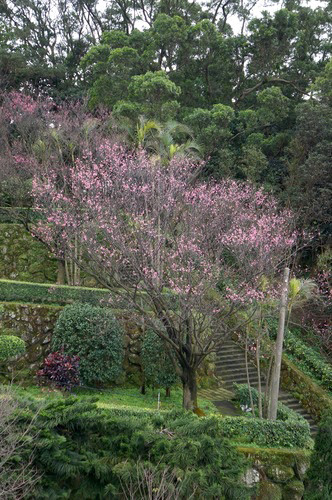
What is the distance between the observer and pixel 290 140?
68.9 feet

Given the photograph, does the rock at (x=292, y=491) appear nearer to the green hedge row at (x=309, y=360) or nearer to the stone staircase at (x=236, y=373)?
the stone staircase at (x=236, y=373)

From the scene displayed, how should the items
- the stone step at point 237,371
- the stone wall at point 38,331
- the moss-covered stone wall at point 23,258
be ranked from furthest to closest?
the moss-covered stone wall at point 23,258
the stone step at point 237,371
the stone wall at point 38,331

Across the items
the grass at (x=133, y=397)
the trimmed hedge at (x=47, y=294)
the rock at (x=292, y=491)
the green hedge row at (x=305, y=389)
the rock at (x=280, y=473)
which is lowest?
the rock at (x=292, y=491)

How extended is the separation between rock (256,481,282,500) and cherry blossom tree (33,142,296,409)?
209 cm

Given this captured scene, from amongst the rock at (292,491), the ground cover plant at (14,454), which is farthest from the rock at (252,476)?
the ground cover plant at (14,454)

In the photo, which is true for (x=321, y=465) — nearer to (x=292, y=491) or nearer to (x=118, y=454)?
(x=292, y=491)

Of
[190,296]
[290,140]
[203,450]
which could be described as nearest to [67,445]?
[203,450]

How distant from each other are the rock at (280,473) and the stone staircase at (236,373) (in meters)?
3.98

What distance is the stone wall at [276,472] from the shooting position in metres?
8.16

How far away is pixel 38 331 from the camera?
11.9 metres

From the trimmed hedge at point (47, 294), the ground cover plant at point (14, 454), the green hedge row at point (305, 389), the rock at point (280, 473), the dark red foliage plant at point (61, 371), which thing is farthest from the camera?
the green hedge row at point (305, 389)

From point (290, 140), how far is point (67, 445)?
1804 centimetres

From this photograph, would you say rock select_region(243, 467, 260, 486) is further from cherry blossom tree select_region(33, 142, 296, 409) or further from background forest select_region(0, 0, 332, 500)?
cherry blossom tree select_region(33, 142, 296, 409)

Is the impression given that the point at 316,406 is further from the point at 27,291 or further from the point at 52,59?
the point at 52,59
